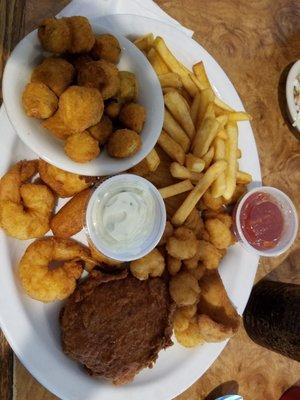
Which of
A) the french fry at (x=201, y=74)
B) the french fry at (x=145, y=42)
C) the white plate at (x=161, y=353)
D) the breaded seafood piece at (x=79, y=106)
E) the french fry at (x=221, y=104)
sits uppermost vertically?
the breaded seafood piece at (x=79, y=106)

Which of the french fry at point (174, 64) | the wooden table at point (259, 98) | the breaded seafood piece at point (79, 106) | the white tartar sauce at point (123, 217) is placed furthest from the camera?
the wooden table at point (259, 98)

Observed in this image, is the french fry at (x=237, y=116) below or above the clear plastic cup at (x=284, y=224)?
above

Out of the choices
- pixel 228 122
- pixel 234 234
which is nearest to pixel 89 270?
pixel 234 234

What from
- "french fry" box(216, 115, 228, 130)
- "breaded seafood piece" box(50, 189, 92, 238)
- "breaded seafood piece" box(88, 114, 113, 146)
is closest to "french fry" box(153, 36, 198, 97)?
"french fry" box(216, 115, 228, 130)

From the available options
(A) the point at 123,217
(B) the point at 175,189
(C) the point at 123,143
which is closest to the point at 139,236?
(A) the point at 123,217

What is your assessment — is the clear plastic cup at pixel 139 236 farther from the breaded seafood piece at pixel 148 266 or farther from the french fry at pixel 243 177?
the french fry at pixel 243 177

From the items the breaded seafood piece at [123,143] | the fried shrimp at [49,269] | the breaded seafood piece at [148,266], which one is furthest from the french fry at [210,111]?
the fried shrimp at [49,269]

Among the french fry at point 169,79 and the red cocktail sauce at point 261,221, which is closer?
the french fry at point 169,79

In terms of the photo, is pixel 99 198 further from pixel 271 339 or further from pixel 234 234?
pixel 271 339
